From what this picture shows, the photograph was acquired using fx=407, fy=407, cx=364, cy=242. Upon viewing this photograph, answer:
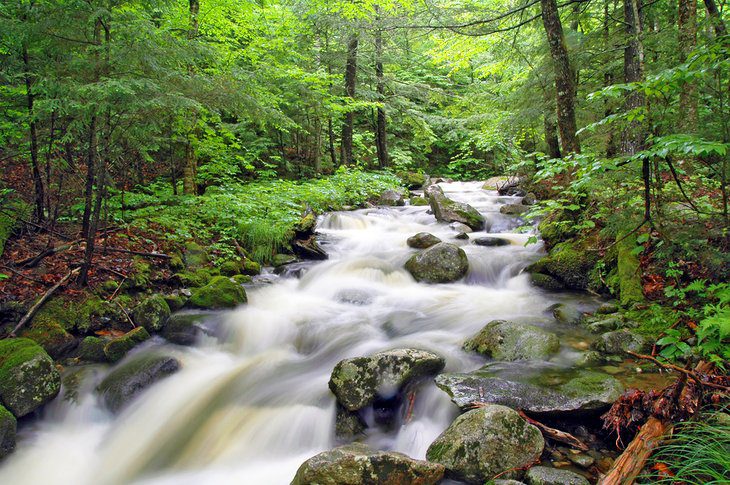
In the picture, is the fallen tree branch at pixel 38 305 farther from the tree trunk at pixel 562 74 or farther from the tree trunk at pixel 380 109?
the tree trunk at pixel 380 109

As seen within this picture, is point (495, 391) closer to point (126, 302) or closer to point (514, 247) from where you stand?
point (126, 302)

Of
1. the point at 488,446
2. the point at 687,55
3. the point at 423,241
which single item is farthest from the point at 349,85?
the point at 488,446

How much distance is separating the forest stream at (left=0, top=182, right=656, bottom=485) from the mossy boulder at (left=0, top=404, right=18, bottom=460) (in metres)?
0.08

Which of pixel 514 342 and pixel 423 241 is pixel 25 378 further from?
pixel 423 241

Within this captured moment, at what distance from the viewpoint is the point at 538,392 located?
3.49 metres

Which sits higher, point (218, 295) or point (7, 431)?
point (218, 295)

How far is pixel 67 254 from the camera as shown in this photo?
221 inches

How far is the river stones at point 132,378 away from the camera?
169 inches

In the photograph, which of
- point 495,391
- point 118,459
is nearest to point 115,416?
point 118,459

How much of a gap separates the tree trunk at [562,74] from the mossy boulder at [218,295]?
222 inches

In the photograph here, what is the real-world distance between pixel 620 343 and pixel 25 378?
5.79m

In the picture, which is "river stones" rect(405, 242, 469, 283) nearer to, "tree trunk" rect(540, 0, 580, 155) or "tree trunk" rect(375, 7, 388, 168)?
"tree trunk" rect(540, 0, 580, 155)

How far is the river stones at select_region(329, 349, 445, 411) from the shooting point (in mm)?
3816

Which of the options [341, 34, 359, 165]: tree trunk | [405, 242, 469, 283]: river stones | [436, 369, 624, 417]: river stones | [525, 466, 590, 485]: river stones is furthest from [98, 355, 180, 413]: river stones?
[341, 34, 359, 165]: tree trunk
